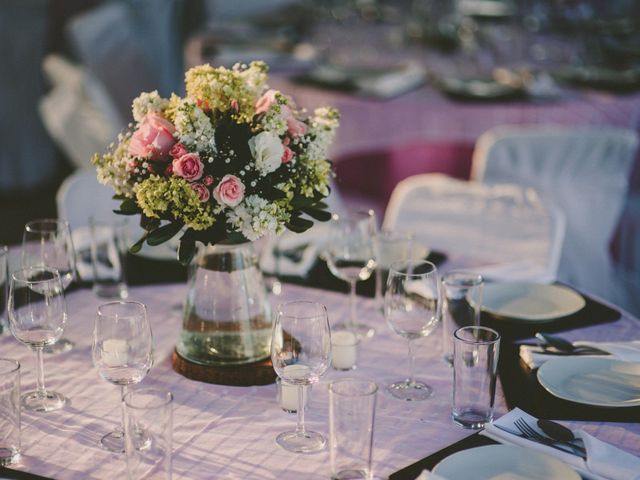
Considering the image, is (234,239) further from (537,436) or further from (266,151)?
(537,436)

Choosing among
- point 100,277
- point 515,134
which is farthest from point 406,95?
point 100,277

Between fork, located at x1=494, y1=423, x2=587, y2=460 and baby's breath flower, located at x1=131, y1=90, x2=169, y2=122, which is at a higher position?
baby's breath flower, located at x1=131, y1=90, x2=169, y2=122

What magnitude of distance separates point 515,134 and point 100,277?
1585 millimetres

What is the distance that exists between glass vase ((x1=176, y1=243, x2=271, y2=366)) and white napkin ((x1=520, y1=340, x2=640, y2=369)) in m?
0.52

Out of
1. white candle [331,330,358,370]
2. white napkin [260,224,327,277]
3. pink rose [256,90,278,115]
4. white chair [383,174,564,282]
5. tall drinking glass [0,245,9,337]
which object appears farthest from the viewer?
white chair [383,174,564,282]

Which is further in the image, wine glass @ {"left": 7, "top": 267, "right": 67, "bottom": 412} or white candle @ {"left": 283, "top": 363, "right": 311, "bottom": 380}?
wine glass @ {"left": 7, "top": 267, "right": 67, "bottom": 412}

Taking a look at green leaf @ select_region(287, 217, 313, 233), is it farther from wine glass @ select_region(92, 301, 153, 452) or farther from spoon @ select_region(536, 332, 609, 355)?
spoon @ select_region(536, 332, 609, 355)

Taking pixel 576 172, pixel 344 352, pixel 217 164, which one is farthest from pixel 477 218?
pixel 217 164

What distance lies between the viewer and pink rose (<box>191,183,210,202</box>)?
5.57 ft

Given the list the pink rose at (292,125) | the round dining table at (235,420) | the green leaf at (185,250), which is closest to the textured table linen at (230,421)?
the round dining table at (235,420)

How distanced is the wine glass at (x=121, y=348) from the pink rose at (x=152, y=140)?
0.29 metres

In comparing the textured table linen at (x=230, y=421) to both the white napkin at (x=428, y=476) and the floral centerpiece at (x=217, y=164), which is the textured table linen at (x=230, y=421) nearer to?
the white napkin at (x=428, y=476)

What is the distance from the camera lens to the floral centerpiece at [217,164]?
1703mm

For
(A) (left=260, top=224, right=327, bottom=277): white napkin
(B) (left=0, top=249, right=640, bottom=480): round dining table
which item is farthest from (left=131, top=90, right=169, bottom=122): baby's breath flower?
(A) (left=260, top=224, right=327, bottom=277): white napkin
